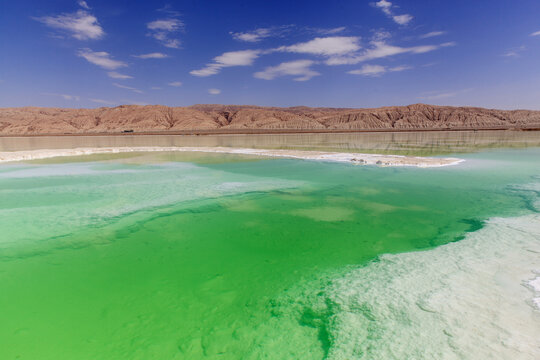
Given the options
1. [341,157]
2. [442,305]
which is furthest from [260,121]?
[442,305]

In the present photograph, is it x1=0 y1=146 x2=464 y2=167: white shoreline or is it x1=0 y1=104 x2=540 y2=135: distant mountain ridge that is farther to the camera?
x1=0 y1=104 x2=540 y2=135: distant mountain ridge

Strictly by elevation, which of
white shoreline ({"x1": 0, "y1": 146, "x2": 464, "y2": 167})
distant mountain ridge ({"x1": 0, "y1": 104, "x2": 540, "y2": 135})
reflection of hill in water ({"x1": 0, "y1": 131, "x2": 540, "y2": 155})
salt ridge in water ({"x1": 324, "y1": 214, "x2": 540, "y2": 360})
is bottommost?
salt ridge in water ({"x1": 324, "y1": 214, "x2": 540, "y2": 360})

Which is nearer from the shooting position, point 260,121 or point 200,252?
point 200,252

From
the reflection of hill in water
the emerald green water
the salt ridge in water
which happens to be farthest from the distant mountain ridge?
the salt ridge in water

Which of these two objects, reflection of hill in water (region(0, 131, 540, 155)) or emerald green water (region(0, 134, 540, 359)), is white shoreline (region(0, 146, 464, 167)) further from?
reflection of hill in water (region(0, 131, 540, 155))

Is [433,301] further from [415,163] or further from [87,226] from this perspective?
[415,163]

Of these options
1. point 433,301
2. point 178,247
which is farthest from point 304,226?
point 433,301

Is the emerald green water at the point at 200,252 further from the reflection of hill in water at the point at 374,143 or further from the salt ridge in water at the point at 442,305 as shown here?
the reflection of hill in water at the point at 374,143

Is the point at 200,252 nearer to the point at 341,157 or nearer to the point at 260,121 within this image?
the point at 341,157

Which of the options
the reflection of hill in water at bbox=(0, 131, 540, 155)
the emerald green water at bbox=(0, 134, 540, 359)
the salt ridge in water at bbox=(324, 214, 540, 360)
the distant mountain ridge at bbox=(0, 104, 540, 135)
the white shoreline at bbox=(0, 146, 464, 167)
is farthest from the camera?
the distant mountain ridge at bbox=(0, 104, 540, 135)

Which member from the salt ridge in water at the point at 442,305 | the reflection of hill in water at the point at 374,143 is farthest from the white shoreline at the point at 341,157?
the salt ridge in water at the point at 442,305
